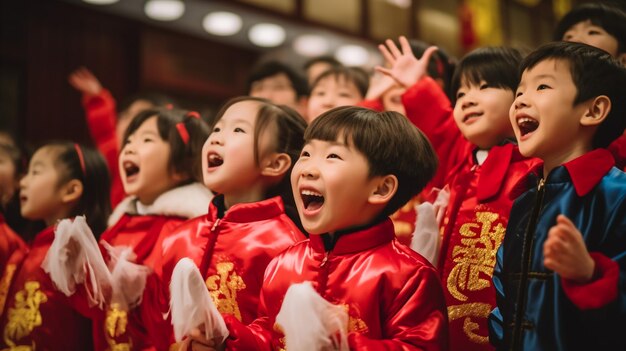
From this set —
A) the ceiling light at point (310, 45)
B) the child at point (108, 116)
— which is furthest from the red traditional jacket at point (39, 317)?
the ceiling light at point (310, 45)

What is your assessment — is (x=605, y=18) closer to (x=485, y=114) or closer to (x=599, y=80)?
(x=485, y=114)

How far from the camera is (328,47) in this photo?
6.43m

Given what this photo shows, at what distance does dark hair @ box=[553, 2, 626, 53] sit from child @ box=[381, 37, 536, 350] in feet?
1.09

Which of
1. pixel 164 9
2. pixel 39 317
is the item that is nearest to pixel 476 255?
pixel 39 317

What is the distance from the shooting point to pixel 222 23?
5.68 meters

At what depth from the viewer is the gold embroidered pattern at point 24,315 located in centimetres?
238

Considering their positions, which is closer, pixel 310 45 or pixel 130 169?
pixel 130 169

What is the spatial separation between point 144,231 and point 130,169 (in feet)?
0.78

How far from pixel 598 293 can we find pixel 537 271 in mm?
212

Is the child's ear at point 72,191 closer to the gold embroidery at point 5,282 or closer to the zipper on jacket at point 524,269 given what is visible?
the gold embroidery at point 5,282

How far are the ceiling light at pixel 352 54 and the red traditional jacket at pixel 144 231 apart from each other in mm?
4274

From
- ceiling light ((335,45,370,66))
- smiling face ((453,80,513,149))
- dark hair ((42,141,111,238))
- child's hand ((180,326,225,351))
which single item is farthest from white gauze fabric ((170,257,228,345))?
ceiling light ((335,45,370,66))

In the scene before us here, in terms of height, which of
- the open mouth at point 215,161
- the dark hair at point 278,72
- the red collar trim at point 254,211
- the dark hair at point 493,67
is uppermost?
the dark hair at point 278,72

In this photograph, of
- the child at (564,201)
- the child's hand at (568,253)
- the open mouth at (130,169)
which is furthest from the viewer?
the open mouth at (130,169)
